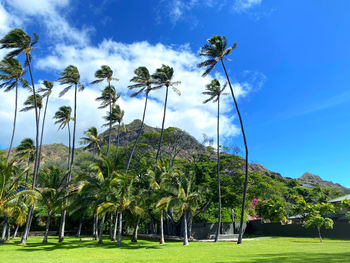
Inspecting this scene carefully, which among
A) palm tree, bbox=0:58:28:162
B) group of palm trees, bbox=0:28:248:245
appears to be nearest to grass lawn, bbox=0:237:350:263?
group of palm trees, bbox=0:28:248:245

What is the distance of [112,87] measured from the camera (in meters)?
33.3

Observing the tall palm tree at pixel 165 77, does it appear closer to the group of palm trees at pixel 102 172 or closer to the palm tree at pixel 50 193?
the group of palm trees at pixel 102 172

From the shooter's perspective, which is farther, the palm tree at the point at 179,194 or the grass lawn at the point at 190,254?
the palm tree at the point at 179,194

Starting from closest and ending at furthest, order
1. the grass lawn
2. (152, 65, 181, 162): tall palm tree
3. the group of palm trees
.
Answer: the grass lawn → the group of palm trees → (152, 65, 181, 162): tall palm tree

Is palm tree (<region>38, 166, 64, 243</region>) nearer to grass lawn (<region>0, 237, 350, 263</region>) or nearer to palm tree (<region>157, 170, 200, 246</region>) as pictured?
grass lawn (<region>0, 237, 350, 263</region>)

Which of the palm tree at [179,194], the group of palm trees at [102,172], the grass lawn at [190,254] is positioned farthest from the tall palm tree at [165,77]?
the grass lawn at [190,254]

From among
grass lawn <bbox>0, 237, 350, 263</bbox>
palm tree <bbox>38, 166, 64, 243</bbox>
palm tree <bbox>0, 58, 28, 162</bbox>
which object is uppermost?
palm tree <bbox>0, 58, 28, 162</bbox>

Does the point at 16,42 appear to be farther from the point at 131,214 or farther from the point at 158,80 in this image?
the point at 131,214

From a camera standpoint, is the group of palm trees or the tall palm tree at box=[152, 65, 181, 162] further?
the tall palm tree at box=[152, 65, 181, 162]

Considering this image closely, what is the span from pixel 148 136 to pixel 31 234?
834 inches

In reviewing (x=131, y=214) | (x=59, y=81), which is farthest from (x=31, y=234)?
(x=59, y=81)

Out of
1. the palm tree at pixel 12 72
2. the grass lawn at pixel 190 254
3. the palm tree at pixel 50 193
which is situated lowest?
the grass lawn at pixel 190 254

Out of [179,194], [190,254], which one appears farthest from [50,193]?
[190,254]

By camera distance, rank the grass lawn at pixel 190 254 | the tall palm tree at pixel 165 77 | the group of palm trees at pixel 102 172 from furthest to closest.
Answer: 1. the tall palm tree at pixel 165 77
2. the group of palm trees at pixel 102 172
3. the grass lawn at pixel 190 254
